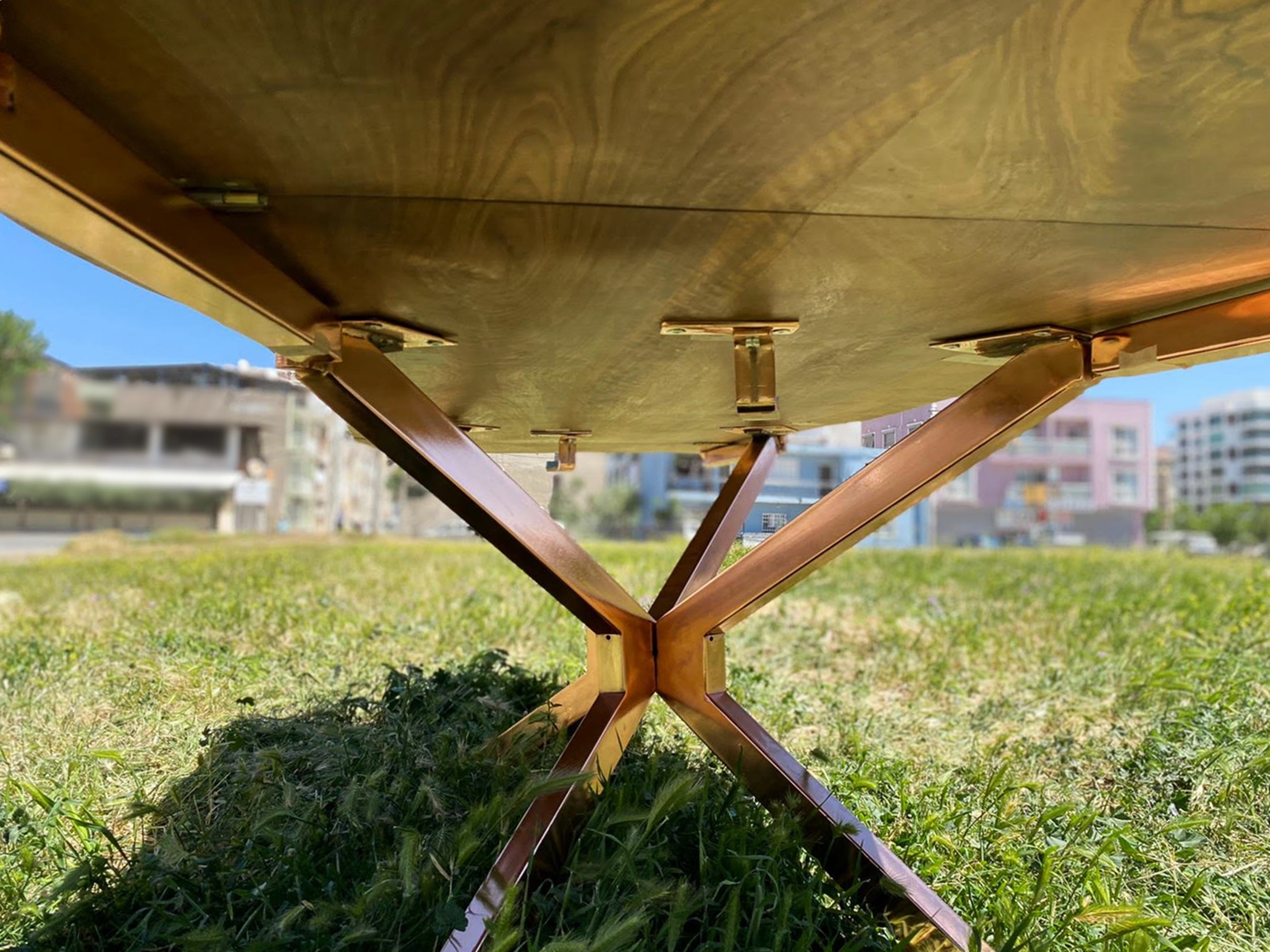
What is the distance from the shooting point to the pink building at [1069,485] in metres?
36.7

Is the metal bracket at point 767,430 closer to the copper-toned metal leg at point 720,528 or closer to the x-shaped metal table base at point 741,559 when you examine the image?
the copper-toned metal leg at point 720,528

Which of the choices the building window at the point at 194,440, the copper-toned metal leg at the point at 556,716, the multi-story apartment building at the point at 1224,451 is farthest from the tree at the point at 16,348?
the multi-story apartment building at the point at 1224,451

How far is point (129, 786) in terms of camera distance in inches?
60.2

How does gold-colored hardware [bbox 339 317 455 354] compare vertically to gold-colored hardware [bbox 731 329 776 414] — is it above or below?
above

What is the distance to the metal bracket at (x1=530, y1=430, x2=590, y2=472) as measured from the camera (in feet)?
7.10

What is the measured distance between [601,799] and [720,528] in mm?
630

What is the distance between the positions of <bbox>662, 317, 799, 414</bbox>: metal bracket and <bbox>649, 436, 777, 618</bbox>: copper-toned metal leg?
403 millimetres

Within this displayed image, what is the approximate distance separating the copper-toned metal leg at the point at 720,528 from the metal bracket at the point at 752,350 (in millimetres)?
403

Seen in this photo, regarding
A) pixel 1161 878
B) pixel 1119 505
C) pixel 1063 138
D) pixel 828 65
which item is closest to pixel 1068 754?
pixel 1161 878

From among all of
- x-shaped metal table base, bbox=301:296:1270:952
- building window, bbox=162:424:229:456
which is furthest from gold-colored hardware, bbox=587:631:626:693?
building window, bbox=162:424:229:456

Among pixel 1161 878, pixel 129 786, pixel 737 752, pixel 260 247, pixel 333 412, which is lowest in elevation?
pixel 1161 878

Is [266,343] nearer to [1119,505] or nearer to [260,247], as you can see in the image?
[260,247]

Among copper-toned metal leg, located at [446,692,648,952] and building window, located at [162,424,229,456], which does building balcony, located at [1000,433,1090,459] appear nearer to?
building window, located at [162,424,229,456]

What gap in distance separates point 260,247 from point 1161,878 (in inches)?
74.5
